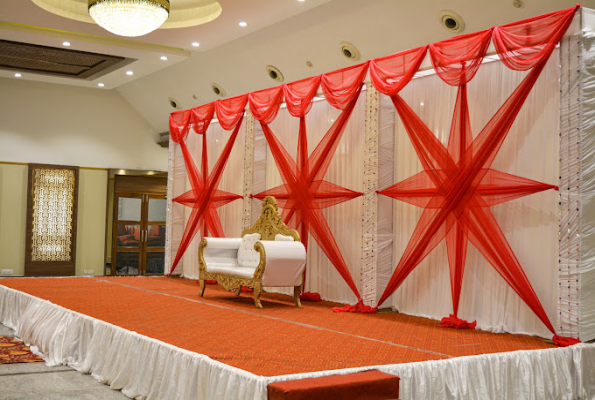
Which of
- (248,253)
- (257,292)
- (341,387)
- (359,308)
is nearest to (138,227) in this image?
(248,253)

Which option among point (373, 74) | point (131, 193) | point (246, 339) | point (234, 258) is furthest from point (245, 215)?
point (131, 193)

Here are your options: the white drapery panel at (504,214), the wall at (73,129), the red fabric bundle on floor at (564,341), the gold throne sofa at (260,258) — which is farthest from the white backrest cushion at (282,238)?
the wall at (73,129)

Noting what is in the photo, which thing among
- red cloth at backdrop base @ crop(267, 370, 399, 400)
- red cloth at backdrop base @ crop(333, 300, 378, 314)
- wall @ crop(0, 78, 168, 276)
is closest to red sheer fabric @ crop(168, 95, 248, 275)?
red cloth at backdrop base @ crop(333, 300, 378, 314)

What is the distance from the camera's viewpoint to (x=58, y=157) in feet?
40.7

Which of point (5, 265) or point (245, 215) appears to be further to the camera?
point (5, 265)

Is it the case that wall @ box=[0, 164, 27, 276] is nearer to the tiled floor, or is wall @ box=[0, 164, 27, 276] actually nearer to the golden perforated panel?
the golden perforated panel

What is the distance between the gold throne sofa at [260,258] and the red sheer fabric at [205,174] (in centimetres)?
146

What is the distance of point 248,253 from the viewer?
7336mm

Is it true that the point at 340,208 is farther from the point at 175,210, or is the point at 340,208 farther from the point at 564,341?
the point at 175,210

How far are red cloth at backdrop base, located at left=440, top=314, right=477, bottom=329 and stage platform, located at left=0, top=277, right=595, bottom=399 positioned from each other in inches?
4.1

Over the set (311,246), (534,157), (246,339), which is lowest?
(246,339)

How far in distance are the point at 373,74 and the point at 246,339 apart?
3114mm

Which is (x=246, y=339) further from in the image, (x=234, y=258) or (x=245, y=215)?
(x=245, y=215)

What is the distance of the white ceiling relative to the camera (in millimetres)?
6305
